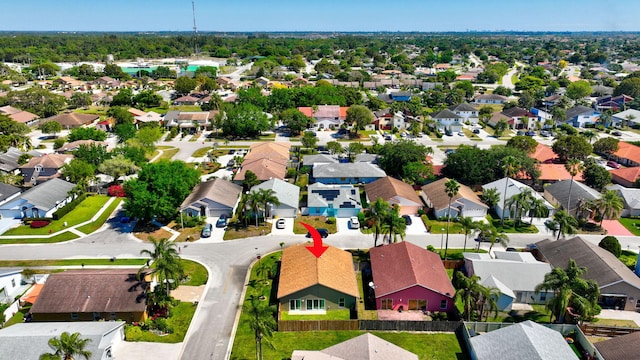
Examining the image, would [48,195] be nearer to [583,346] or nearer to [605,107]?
[583,346]

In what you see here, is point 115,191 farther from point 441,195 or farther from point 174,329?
point 441,195

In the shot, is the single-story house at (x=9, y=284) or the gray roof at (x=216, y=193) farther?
the gray roof at (x=216, y=193)

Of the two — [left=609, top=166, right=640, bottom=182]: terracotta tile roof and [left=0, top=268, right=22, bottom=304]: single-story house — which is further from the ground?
[left=609, top=166, right=640, bottom=182]: terracotta tile roof

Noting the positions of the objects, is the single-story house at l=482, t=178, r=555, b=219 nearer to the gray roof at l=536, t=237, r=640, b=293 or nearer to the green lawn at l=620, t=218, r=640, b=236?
the green lawn at l=620, t=218, r=640, b=236

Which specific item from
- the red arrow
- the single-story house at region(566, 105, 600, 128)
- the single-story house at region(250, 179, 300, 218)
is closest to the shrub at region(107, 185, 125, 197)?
the single-story house at region(250, 179, 300, 218)

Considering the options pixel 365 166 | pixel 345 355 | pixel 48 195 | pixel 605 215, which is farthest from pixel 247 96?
pixel 345 355

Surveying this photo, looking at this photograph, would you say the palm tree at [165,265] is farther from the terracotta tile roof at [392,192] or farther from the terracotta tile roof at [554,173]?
the terracotta tile roof at [554,173]

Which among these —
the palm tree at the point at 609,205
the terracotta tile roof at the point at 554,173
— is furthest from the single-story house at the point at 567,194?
the terracotta tile roof at the point at 554,173
